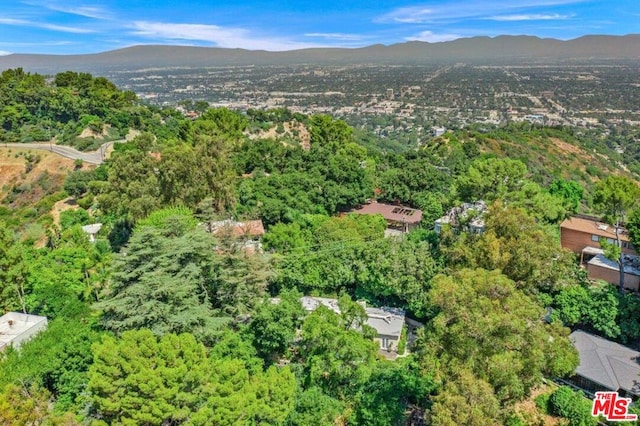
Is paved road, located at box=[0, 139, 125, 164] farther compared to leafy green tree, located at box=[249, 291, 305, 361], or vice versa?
paved road, located at box=[0, 139, 125, 164]

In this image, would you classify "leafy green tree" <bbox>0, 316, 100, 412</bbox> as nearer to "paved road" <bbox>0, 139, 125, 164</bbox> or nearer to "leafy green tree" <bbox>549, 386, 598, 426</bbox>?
"leafy green tree" <bbox>549, 386, 598, 426</bbox>

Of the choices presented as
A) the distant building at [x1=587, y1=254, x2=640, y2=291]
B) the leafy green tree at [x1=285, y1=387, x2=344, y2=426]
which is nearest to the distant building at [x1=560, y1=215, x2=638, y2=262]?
the distant building at [x1=587, y1=254, x2=640, y2=291]

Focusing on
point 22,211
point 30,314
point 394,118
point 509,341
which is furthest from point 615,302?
point 394,118

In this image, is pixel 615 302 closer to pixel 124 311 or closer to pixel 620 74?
pixel 124 311

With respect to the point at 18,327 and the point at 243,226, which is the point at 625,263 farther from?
the point at 18,327

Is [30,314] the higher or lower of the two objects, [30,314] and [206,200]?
the lower

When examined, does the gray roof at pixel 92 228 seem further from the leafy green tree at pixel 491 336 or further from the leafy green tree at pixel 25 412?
the leafy green tree at pixel 491 336

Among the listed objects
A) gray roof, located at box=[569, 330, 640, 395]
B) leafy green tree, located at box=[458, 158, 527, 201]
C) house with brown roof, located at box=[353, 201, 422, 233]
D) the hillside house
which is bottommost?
gray roof, located at box=[569, 330, 640, 395]
